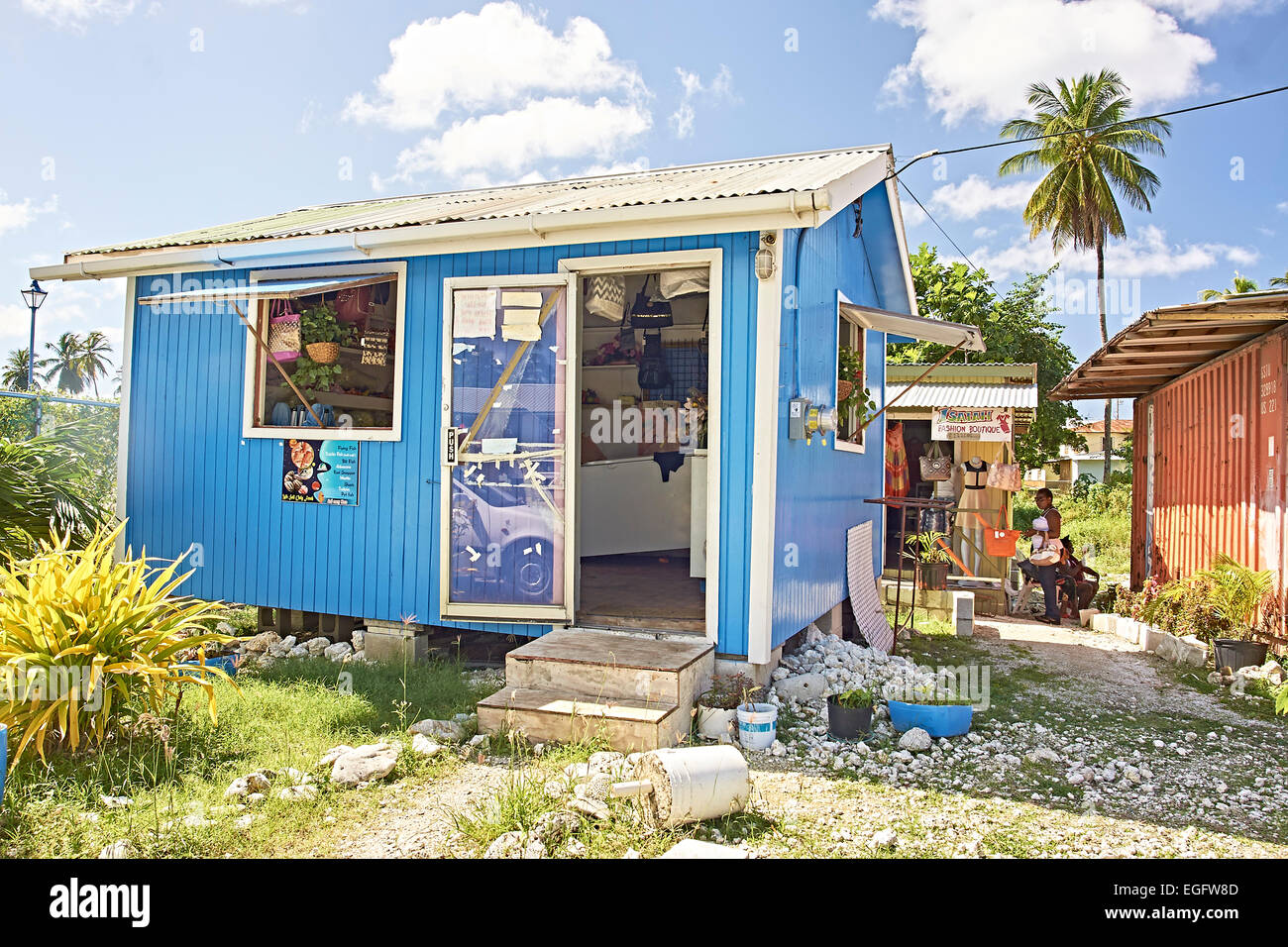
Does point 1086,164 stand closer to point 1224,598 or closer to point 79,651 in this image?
point 1224,598

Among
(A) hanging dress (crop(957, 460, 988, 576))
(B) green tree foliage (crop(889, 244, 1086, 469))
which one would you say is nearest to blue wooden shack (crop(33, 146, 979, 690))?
(A) hanging dress (crop(957, 460, 988, 576))

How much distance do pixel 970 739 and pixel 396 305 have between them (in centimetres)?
468

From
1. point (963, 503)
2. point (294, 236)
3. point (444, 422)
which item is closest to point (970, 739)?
point (444, 422)

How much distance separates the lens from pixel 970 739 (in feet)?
16.4

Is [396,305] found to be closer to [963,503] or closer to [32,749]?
[32,749]

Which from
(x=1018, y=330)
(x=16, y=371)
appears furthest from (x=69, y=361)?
(x=1018, y=330)

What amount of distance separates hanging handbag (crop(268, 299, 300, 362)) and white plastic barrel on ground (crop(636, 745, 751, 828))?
4509 mm

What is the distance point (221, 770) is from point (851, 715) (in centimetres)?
314

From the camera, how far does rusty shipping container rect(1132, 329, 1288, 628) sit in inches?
278

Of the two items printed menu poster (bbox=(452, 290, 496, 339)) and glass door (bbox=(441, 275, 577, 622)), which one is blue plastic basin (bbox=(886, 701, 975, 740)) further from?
printed menu poster (bbox=(452, 290, 496, 339))

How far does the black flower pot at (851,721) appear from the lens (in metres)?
4.82

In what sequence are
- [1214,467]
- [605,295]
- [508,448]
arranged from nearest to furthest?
[508,448]
[605,295]
[1214,467]

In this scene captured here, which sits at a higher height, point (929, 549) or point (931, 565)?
point (929, 549)

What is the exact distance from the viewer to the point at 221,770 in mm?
4047
